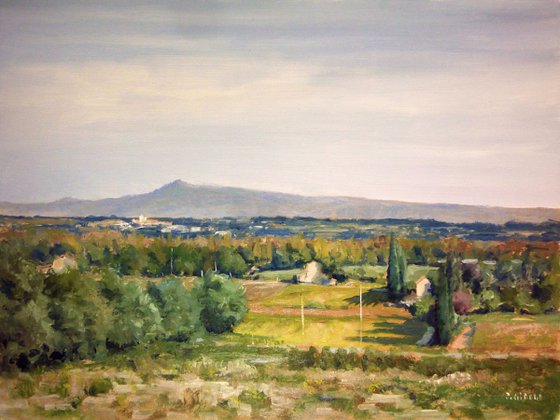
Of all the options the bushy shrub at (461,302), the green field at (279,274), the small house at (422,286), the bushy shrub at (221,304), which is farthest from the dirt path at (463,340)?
the bushy shrub at (221,304)

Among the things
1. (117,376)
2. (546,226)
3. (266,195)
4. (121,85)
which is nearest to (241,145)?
(266,195)

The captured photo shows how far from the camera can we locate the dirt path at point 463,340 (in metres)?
6.30

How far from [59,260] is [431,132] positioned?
4.03 metres

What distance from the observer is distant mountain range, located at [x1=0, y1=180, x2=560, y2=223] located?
661 cm

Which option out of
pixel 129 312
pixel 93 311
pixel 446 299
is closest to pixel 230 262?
pixel 129 312

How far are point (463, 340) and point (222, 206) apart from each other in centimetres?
275

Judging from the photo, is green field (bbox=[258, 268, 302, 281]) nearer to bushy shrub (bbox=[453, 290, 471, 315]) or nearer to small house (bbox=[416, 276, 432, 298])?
small house (bbox=[416, 276, 432, 298])

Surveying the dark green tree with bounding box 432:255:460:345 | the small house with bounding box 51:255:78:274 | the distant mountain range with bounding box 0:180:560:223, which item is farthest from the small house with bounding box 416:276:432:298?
A: the small house with bounding box 51:255:78:274

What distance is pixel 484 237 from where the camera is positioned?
6.62m

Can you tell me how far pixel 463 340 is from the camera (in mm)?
6332

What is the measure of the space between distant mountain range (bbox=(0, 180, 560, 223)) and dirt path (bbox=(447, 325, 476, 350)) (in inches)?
43.6

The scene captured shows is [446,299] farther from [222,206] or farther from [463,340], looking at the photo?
[222,206]
